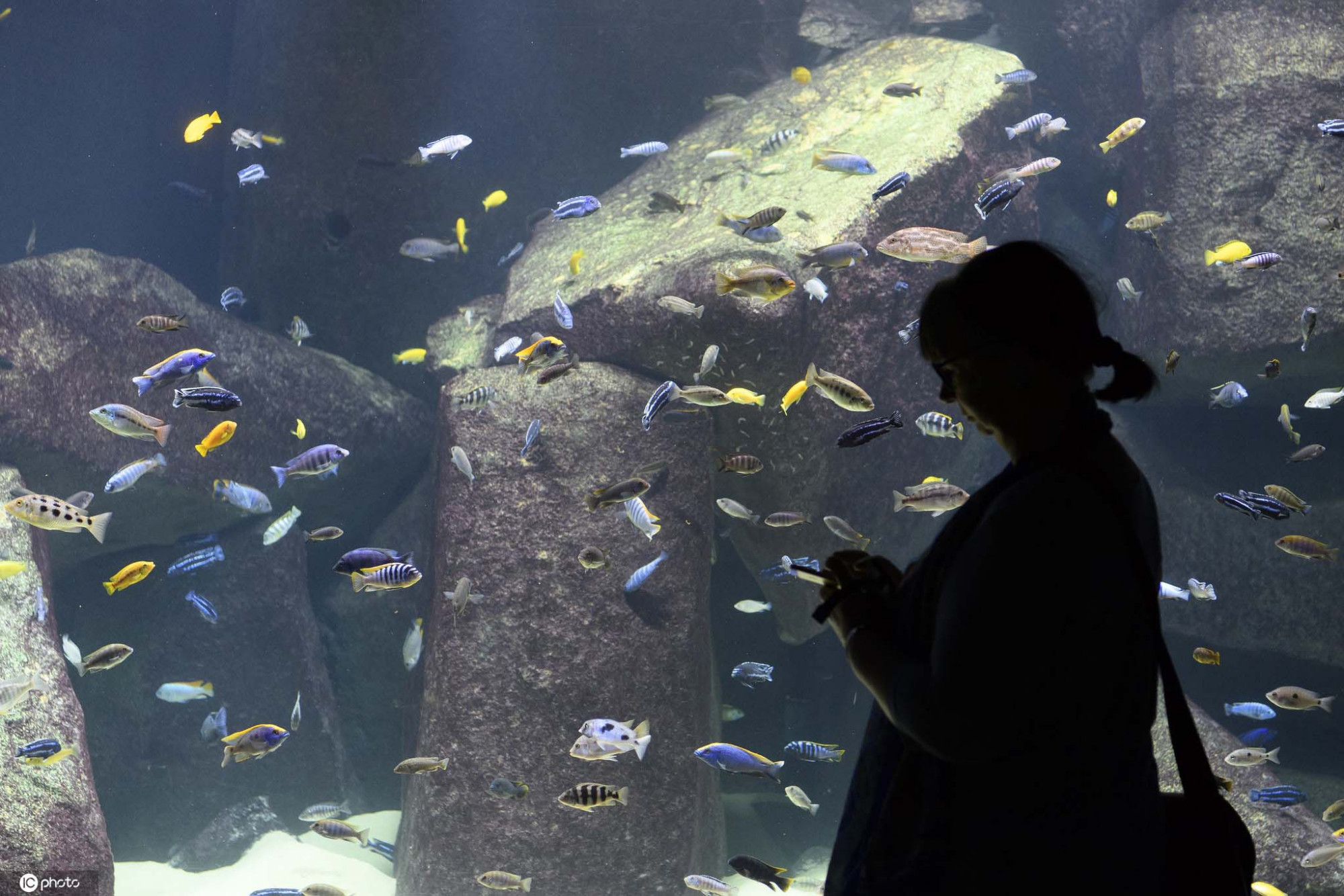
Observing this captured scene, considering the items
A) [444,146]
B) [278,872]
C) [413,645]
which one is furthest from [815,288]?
[278,872]

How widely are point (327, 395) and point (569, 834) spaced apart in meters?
5.55

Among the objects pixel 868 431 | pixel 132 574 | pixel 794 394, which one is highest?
pixel 868 431

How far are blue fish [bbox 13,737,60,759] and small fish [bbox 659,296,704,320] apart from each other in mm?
4875

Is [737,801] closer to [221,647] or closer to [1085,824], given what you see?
[221,647]

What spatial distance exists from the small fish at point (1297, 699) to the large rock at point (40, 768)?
7715 mm

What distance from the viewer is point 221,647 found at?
25.7ft

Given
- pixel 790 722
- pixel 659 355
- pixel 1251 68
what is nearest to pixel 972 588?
pixel 659 355

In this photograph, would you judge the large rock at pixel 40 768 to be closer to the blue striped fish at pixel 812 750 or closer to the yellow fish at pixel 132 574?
the yellow fish at pixel 132 574

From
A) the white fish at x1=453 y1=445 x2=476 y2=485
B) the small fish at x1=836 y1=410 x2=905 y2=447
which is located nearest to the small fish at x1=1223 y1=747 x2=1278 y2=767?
the small fish at x1=836 y1=410 x2=905 y2=447

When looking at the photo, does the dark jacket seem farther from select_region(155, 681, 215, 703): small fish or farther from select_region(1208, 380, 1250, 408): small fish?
select_region(155, 681, 215, 703): small fish

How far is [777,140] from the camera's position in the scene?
7.83m

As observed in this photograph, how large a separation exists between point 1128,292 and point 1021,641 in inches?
304

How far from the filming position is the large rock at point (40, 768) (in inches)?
154

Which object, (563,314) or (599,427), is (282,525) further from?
(563,314)
